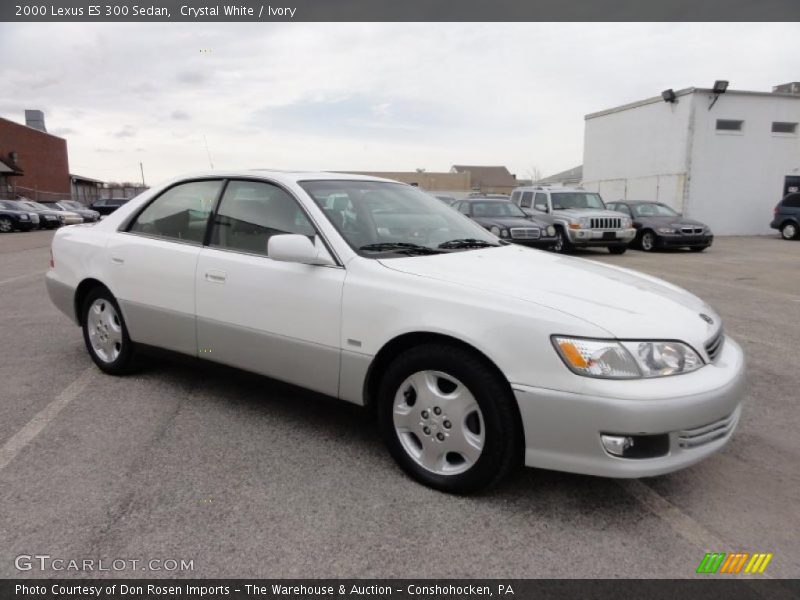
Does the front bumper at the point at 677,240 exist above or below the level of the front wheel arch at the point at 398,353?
below

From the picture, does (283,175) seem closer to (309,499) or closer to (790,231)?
(309,499)

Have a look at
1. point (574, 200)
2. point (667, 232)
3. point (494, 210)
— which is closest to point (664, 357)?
point (494, 210)

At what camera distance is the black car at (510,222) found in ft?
44.3

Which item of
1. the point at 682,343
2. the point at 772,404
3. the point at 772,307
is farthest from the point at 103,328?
the point at 772,307

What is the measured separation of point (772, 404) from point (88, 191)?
64664 millimetres

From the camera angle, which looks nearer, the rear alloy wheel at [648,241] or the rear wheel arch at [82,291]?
the rear wheel arch at [82,291]

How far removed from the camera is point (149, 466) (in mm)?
3166

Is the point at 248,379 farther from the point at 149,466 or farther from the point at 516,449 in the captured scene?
the point at 516,449

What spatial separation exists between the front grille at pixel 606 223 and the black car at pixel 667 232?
74.1 inches

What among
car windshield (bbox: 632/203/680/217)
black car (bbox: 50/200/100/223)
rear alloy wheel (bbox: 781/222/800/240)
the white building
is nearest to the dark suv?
rear alloy wheel (bbox: 781/222/800/240)

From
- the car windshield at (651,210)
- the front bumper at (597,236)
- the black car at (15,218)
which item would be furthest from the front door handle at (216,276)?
the black car at (15,218)

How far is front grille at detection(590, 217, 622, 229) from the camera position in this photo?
48.1ft

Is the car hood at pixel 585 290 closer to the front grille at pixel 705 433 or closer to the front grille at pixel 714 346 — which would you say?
the front grille at pixel 714 346
